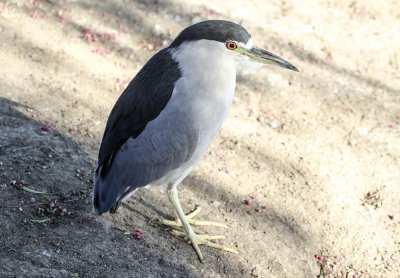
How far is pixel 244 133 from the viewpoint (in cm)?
544

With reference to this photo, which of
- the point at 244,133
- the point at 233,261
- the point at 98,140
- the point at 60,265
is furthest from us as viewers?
the point at 244,133

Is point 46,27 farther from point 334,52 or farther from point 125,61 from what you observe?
point 334,52

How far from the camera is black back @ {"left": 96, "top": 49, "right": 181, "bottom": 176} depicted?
11.8 ft

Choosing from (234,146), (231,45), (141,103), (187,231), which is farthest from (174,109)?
(234,146)

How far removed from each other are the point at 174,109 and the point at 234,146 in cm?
177

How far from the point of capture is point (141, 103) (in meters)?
3.66

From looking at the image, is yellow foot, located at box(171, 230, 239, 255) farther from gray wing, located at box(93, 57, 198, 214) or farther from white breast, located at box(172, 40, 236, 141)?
white breast, located at box(172, 40, 236, 141)

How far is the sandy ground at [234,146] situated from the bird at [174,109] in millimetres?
516

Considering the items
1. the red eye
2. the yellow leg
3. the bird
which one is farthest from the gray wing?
the red eye

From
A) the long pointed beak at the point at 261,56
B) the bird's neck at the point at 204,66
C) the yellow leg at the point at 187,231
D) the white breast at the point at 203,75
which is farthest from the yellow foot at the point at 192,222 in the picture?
the long pointed beak at the point at 261,56

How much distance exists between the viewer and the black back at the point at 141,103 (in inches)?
142

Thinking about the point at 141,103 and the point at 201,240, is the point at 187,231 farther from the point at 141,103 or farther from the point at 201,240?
the point at 141,103

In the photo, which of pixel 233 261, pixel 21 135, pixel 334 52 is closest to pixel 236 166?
pixel 233 261

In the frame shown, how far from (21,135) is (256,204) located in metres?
2.14
